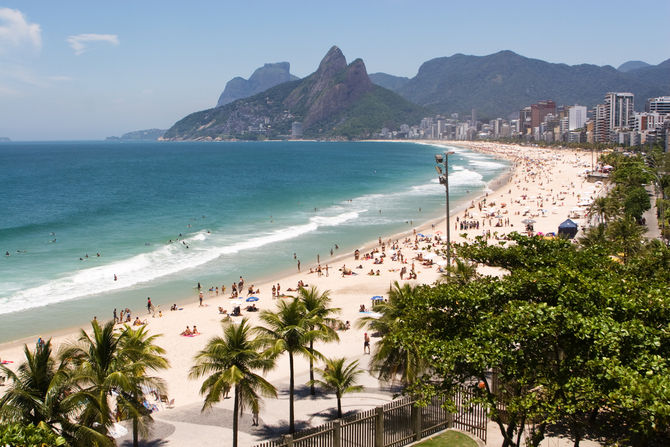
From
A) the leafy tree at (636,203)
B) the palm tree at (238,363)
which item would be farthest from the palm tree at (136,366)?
the leafy tree at (636,203)

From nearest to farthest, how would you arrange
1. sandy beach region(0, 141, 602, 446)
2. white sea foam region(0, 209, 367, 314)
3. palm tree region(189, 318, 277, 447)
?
palm tree region(189, 318, 277, 447)
sandy beach region(0, 141, 602, 446)
white sea foam region(0, 209, 367, 314)

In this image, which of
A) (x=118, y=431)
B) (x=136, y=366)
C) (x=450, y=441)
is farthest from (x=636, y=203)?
(x=136, y=366)

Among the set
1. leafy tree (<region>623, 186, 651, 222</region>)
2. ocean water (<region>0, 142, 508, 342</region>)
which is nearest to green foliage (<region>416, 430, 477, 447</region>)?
ocean water (<region>0, 142, 508, 342</region>)

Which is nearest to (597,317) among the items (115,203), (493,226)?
(493,226)

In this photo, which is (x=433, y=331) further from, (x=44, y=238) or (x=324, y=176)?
(x=324, y=176)

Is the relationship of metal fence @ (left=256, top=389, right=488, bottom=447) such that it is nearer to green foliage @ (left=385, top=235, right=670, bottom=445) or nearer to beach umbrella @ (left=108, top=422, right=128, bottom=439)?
green foliage @ (left=385, top=235, right=670, bottom=445)

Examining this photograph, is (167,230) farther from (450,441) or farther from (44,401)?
(44,401)
